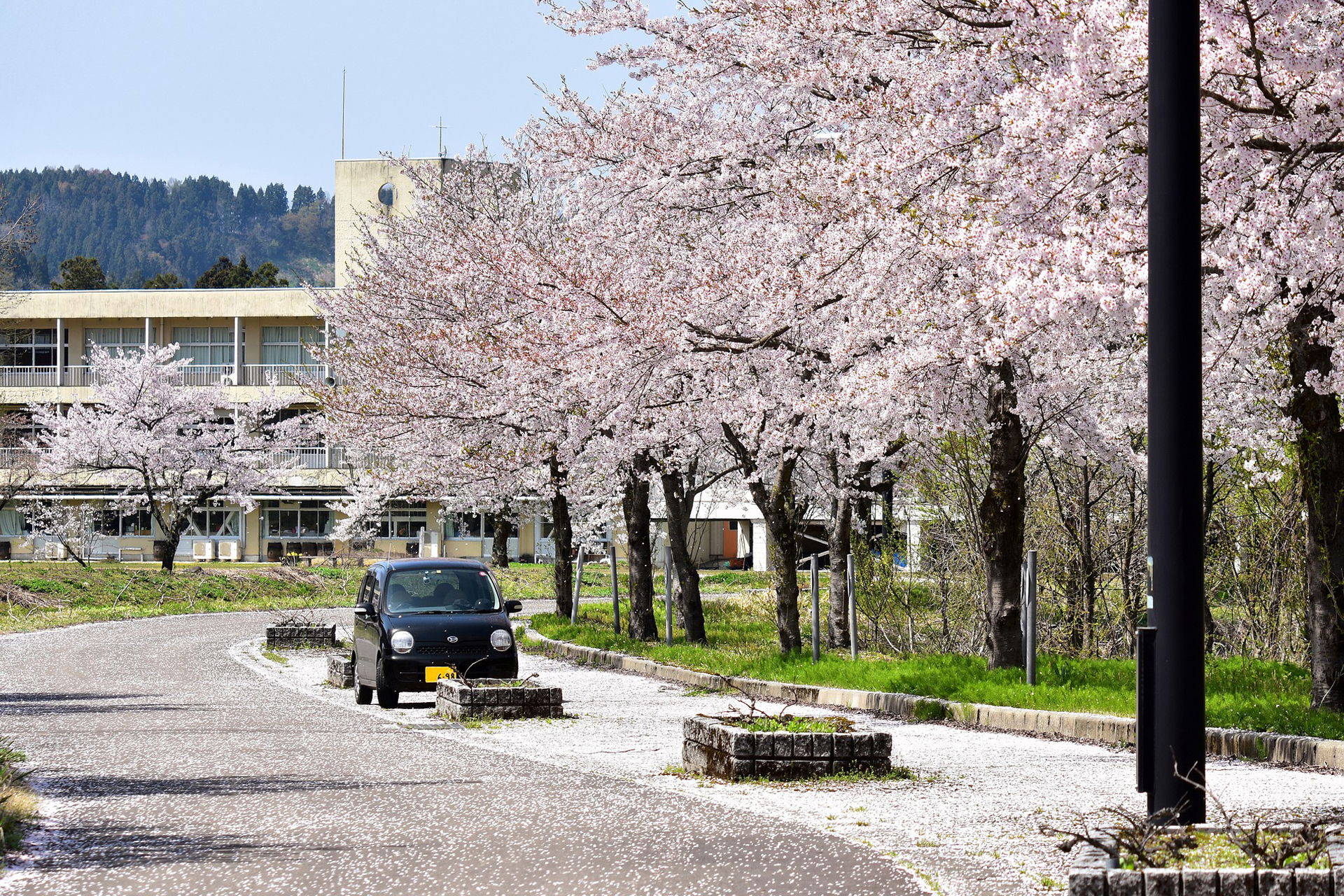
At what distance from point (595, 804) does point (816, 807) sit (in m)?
1.26

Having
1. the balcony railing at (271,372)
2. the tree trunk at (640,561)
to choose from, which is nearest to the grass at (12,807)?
the tree trunk at (640,561)

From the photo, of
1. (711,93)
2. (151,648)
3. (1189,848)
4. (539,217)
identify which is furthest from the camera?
(539,217)

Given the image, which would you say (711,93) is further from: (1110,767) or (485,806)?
(485,806)

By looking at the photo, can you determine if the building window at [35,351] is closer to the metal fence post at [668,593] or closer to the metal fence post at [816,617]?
the metal fence post at [668,593]

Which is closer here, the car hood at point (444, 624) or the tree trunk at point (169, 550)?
the car hood at point (444, 624)

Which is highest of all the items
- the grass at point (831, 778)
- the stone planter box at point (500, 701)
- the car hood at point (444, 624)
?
the car hood at point (444, 624)

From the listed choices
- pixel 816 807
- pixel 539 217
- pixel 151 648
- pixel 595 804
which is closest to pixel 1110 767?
pixel 816 807

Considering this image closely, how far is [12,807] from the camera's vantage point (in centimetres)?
811

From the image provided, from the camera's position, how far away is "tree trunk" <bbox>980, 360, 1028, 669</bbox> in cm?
1614

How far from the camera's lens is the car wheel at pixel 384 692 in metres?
16.1

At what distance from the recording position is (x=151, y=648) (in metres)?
25.6

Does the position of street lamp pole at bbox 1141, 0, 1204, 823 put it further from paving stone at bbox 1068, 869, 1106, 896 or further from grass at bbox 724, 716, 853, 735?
grass at bbox 724, 716, 853, 735

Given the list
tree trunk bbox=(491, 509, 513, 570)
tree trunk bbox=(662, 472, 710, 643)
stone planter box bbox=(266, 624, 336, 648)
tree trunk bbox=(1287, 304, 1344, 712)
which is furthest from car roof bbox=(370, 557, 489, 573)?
tree trunk bbox=(491, 509, 513, 570)

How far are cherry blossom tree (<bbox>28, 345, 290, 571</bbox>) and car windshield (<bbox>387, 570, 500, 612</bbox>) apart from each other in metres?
39.5
